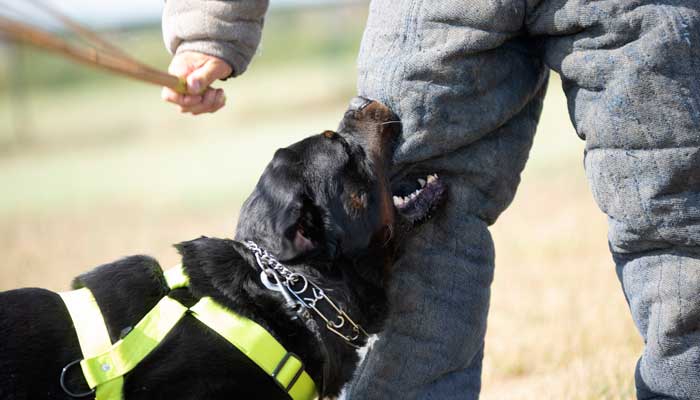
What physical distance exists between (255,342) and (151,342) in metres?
0.32

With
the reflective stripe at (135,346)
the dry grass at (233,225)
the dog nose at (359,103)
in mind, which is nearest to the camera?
the reflective stripe at (135,346)

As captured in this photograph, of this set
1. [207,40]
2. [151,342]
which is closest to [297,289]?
[151,342]

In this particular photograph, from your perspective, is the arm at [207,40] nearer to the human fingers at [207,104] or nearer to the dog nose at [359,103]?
the human fingers at [207,104]

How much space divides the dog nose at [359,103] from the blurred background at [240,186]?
1.21 m

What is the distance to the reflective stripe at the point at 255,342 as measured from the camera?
272 centimetres

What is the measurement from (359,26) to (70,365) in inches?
1052

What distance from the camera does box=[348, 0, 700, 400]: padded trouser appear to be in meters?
2.69

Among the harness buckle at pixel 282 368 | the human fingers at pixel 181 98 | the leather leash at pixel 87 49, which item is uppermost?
the leather leash at pixel 87 49

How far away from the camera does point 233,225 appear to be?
870 cm

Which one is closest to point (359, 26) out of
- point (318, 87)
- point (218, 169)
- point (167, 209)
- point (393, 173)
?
point (318, 87)

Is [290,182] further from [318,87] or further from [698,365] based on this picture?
[318,87]

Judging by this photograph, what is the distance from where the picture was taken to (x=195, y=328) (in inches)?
109

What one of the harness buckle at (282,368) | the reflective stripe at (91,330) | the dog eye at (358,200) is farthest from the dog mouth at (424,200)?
the reflective stripe at (91,330)

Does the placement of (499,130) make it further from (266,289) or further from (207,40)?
(207,40)
